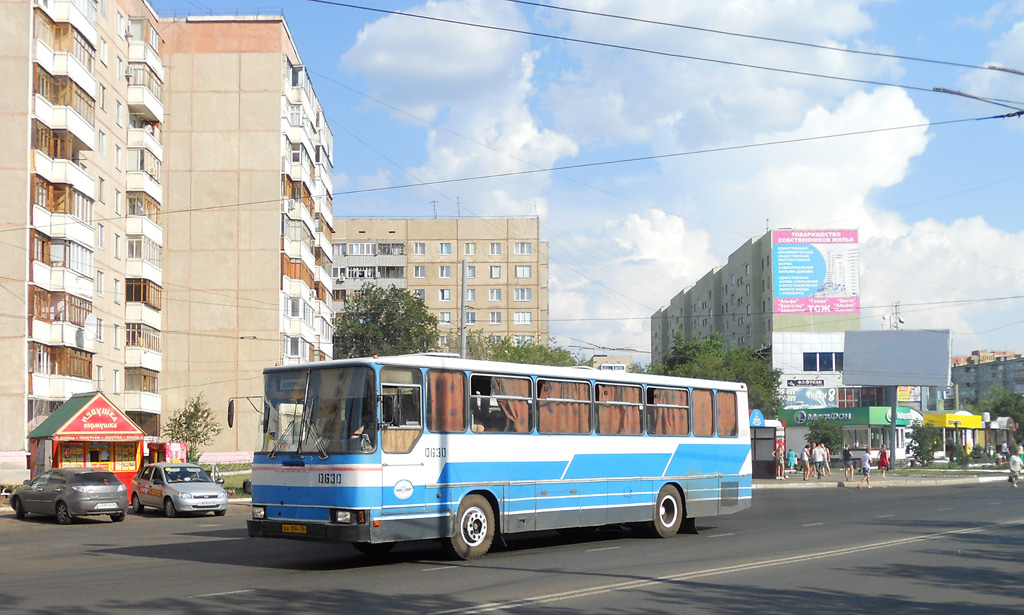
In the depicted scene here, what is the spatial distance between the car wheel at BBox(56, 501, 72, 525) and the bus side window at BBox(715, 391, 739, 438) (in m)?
16.8

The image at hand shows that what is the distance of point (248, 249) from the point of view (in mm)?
62625

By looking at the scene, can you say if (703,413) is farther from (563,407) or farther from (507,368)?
(507,368)

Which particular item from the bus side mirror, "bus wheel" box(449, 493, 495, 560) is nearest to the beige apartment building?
"bus wheel" box(449, 493, 495, 560)

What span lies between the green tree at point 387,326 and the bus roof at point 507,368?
189 feet

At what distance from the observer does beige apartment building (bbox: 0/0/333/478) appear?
46.2 metres

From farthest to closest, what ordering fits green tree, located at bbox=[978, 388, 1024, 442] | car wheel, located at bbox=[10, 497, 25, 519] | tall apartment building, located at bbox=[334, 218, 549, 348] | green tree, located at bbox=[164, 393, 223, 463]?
1. green tree, located at bbox=[978, 388, 1024, 442]
2. tall apartment building, located at bbox=[334, 218, 549, 348]
3. green tree, located at bbox=[164, 393, 223, 463]
4. car wheel, located at bbox=[10, 497, 25, 519]

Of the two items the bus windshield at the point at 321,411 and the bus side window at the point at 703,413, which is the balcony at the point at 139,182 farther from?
the bus windshield at the point at 321,411

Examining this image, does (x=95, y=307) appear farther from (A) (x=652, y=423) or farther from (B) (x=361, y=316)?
(A) (x=652, y=423)

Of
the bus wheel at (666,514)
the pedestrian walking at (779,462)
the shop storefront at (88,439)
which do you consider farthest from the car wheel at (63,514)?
the pedestrian walking at (779,462)

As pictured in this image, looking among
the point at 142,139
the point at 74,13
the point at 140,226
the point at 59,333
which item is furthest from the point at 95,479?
the point at 142,139

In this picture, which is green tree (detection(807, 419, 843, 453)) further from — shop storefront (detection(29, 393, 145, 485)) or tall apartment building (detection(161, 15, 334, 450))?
shop storefront (detection(29, 393, 145, 485))

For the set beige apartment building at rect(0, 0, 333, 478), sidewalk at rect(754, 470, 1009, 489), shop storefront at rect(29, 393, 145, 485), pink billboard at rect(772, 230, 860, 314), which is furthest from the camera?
pink billboard at rect(772, 230, 860, 314)

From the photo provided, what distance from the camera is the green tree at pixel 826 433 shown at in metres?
69.9

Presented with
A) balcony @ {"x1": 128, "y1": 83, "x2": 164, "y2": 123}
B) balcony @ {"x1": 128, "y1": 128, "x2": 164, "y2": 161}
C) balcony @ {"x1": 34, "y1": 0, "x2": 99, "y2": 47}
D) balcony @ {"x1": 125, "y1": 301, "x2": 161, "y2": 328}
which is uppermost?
balcony @ {"x1": 34, "y1": 0, "x2": 99, "y2": 47}
